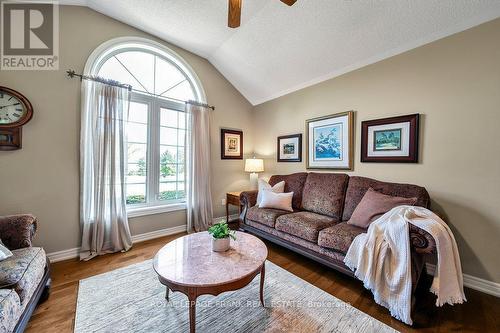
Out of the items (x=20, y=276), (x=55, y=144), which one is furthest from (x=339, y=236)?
(x=55, y=144)

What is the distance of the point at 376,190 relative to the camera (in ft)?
7.34

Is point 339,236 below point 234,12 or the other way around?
below

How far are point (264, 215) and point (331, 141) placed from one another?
59.6 inches

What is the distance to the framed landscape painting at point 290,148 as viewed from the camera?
3.36 m

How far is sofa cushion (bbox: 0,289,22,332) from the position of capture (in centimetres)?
101

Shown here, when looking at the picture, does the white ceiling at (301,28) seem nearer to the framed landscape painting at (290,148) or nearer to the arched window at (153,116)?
the arched window at (153,116)

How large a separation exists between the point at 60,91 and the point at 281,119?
319cm

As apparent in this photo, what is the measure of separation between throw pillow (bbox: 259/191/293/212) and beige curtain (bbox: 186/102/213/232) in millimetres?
1101

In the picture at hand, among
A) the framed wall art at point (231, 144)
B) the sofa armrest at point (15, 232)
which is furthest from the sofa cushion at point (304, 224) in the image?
the sofa armrest at point (15, 232)

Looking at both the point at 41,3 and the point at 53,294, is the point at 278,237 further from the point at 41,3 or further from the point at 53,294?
the point at 41,3

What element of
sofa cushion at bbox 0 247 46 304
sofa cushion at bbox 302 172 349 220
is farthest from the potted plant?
sofa cushion at bbox 302 172 349 220

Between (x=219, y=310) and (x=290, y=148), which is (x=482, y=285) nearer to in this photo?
(x=219, y=310)

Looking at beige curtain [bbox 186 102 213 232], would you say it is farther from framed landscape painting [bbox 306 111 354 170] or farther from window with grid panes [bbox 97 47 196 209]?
framed landscape painting [bbox 306 111 354 170]

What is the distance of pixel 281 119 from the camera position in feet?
12.1
